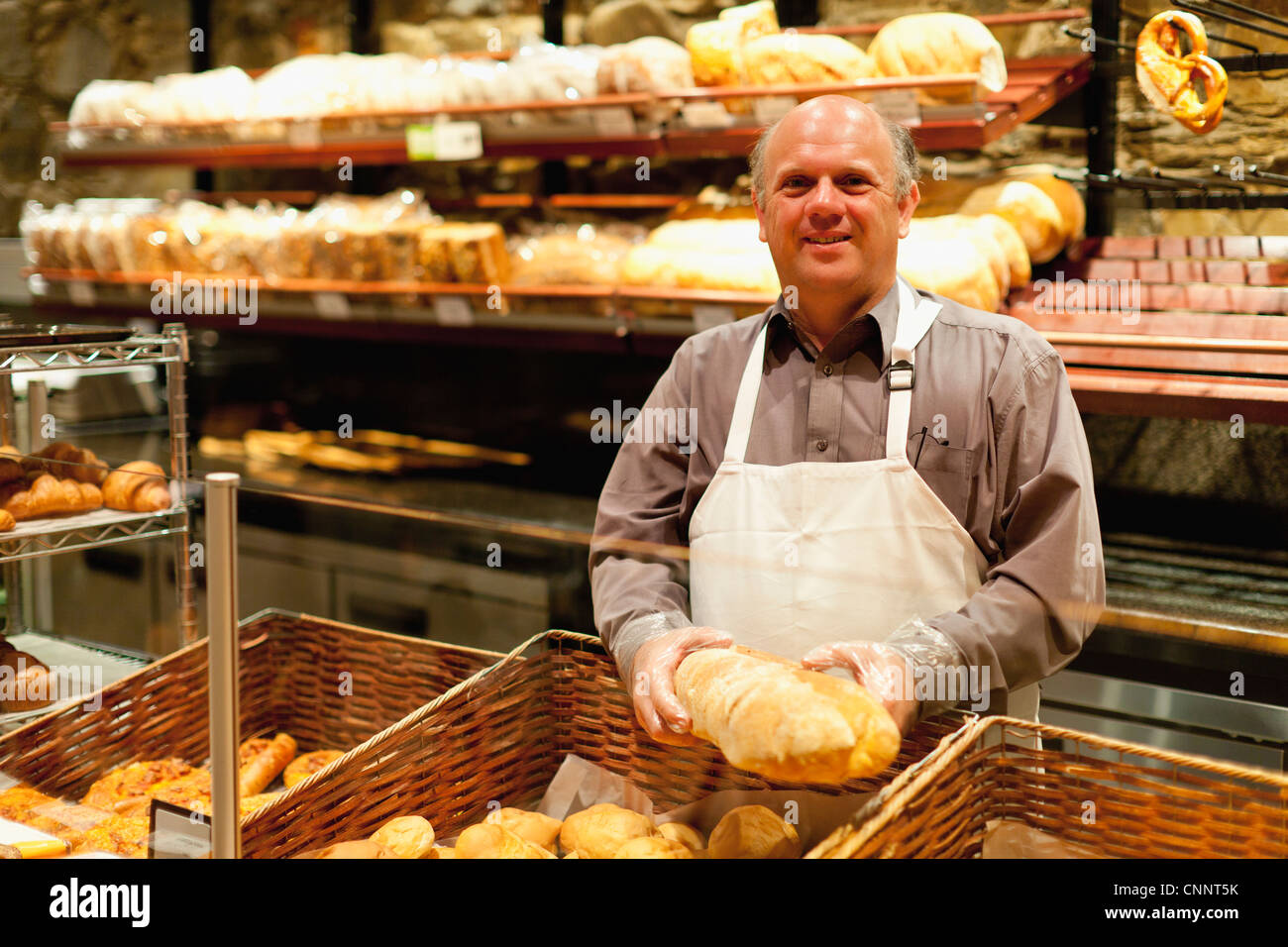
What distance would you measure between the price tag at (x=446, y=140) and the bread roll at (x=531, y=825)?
2231mm

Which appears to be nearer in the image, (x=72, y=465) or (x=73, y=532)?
(x=72, y=465)

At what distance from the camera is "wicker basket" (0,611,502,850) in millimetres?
1655

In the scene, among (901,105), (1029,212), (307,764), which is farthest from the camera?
(1029,212)

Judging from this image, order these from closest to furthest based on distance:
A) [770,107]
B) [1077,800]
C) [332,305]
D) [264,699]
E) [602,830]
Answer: [1077,800], [602,830], [264,699], [770,107], [332,305]

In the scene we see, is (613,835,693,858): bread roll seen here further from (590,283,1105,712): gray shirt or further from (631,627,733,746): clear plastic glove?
(590,283,1105,712): gray shirt

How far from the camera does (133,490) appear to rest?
5.80 feet

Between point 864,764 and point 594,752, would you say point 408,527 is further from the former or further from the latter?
point 864,764

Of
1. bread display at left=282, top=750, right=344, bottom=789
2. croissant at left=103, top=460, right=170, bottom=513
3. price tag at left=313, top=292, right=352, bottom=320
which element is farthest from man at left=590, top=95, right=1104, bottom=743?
price tag at left=313, top=292, right=352, bottom=320

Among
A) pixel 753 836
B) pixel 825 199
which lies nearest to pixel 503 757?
pixel 753 836

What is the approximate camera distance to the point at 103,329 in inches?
78.3

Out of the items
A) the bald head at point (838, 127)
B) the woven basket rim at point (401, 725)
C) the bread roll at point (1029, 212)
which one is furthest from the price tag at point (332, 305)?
the bald head at point (838, 127)

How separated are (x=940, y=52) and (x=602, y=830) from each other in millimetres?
1894

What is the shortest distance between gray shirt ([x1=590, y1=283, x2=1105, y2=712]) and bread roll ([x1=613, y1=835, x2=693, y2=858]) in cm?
25

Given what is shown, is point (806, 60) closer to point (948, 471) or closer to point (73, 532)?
point (948, 471)
